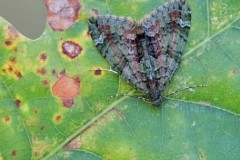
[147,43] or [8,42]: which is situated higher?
[8,42]

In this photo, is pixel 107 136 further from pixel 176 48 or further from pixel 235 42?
→ pixel 235 42

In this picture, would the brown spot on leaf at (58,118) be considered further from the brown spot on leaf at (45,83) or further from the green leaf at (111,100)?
the brown spot on leaf at (45,83)

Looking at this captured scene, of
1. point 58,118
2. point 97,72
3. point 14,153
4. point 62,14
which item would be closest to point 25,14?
point 62,14

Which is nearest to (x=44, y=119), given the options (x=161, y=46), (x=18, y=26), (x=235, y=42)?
(x=161, y=46)

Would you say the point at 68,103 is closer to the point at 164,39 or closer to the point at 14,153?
the point at 14,153

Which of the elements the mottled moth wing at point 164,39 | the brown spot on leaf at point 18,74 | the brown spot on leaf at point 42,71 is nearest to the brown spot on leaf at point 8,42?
the brown spot on leaf at point 18,74

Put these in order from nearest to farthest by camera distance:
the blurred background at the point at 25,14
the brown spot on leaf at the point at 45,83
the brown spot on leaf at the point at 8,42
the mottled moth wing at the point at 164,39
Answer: the brown spot on leaf at the point at 8,42, the brown spot on leaf at the point at 45,83, the mottled moth wing at the point at 164,39, the blurred background at the point at 25,14
